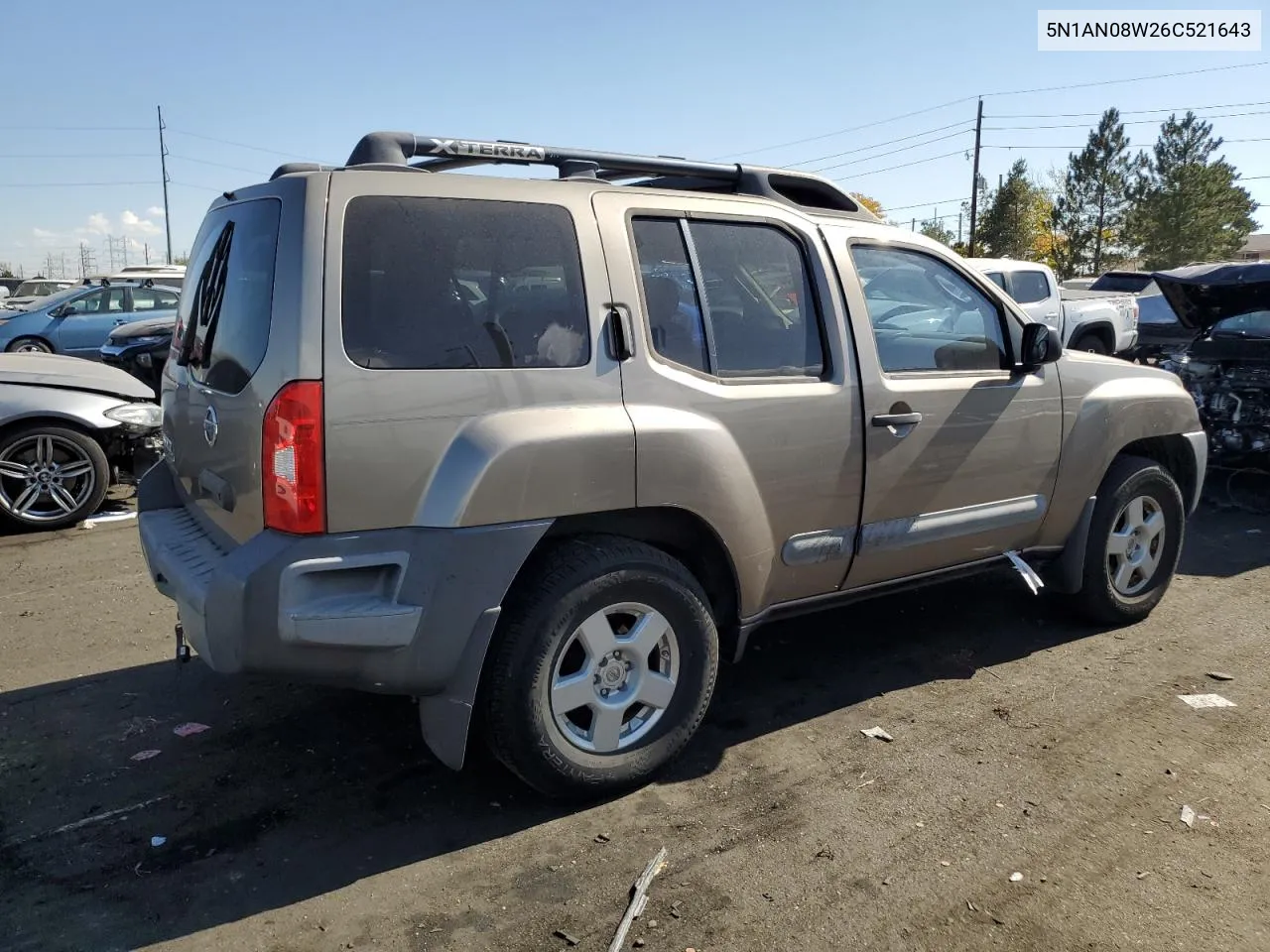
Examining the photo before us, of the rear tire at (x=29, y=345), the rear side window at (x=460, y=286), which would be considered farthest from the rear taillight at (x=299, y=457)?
the rear tire at (x=29, y=345)

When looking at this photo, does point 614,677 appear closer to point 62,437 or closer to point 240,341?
point 240,341

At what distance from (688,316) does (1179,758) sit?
243 centimetres

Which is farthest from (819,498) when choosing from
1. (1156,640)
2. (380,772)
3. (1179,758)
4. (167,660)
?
(167,660)

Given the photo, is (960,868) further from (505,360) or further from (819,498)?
(505,360)

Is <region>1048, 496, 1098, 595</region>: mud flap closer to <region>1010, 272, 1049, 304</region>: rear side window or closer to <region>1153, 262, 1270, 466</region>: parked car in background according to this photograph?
<region>1153, 262, 1270, 466</region>: parked car in background

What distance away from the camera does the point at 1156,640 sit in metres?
4.79

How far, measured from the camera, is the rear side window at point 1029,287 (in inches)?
543

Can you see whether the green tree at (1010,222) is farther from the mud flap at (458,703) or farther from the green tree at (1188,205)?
the mud flap at (458,703)

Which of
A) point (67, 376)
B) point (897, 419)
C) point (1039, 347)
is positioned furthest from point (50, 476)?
point (1039, 347)

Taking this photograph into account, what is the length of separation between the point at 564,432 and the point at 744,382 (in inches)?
31.6

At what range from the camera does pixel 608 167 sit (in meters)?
3.69

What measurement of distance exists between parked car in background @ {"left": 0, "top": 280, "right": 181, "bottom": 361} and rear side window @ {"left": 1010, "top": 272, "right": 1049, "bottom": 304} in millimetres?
13468

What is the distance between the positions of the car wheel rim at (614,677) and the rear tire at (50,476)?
17.2 ft

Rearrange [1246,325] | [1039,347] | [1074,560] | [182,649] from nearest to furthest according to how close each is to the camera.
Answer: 1. [182,649]
2. [1039,347]
3. [1074,560]
4. [1246,325]
